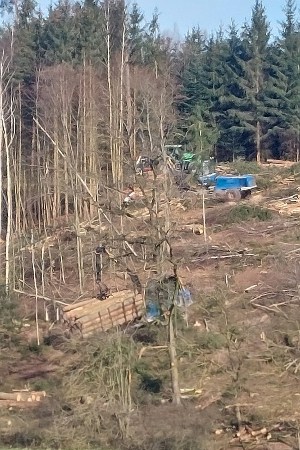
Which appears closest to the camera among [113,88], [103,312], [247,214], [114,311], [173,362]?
[173,362]

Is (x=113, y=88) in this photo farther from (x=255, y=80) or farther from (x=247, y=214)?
(x=255, y=80)

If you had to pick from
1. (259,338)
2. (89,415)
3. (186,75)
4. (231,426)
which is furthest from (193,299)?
(186,75)

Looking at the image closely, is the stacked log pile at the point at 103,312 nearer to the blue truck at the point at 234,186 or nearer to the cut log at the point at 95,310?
the cut log at the point at 95,310

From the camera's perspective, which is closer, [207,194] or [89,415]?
[89,415]

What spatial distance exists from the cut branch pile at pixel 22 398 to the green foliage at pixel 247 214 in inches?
541

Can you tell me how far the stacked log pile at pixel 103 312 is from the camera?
15775 mm

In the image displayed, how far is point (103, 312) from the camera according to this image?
635 inches

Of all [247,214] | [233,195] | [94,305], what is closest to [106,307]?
[94,305]

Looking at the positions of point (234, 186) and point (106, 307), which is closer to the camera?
point (106, 307)

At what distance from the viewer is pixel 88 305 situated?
16562mm

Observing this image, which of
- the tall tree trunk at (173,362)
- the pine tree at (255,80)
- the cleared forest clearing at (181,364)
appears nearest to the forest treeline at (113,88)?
the pine tree at (255,80)

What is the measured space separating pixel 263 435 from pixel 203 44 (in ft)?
141

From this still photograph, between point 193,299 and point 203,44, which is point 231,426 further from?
point 203,44

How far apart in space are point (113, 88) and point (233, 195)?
20.6 feet
